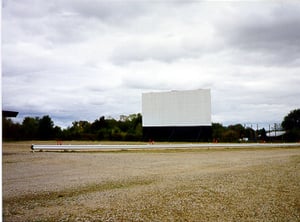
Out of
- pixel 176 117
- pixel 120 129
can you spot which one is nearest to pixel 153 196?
pixel 176 117

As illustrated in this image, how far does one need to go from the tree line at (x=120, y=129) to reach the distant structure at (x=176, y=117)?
1736 millimetres

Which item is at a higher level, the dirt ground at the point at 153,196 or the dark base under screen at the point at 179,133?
the dark base under screen at the point at 179,133

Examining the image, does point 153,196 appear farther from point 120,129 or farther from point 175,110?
point 120,129

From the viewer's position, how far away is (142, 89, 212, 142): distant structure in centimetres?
2652

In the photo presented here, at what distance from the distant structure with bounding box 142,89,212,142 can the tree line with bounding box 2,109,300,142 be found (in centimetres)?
174

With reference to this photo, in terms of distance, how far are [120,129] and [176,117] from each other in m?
14.3

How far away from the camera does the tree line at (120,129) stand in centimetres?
2751

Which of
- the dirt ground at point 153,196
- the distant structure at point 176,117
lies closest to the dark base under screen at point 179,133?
the distant structure at point 176,117

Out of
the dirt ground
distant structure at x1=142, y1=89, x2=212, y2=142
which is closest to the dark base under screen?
distant structure at x1=142, y1=89, x2=212, y2=142

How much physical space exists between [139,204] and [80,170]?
14.1ft

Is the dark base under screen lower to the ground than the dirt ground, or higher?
higher

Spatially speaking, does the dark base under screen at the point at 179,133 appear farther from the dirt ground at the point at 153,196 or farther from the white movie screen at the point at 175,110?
the dirt ground at the point at 153,196

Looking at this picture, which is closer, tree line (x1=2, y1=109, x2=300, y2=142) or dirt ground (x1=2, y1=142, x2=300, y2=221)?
dirt ground (x1=2, y1=142, x2=300, y2=221)

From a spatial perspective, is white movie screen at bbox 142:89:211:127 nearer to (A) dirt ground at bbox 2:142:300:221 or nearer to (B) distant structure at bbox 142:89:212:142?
(B) distant structure at bbox 142:89:212:142
